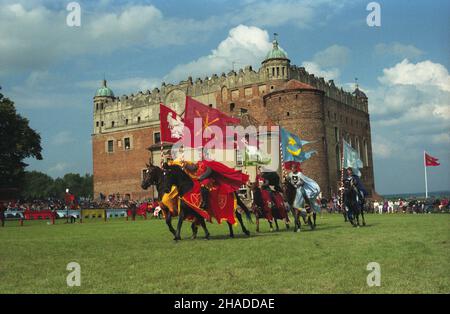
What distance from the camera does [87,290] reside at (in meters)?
6.78

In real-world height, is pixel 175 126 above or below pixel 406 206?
above

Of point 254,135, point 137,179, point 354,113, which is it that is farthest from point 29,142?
point 354,113

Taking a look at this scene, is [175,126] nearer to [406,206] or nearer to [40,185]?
[406,206]

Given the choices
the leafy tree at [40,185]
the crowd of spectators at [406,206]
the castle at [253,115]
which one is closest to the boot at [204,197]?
the crowd of spectators at [406,206]

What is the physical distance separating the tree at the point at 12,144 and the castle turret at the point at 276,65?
2690 cm

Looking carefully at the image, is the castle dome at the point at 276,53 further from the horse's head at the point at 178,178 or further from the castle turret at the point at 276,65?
the horse's head at the point at 178,178

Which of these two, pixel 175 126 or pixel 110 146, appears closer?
pixel 175 126

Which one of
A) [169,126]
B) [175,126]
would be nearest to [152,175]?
[169,126]

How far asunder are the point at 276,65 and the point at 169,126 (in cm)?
3898

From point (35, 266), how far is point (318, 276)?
5453mm

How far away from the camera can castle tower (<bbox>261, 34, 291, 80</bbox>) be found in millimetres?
52531

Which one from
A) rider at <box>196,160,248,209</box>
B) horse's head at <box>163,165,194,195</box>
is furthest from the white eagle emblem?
horse's head at <box>163,165,194,195</box>

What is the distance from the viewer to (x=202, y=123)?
1623 centimetres

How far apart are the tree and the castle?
48.2 ft
